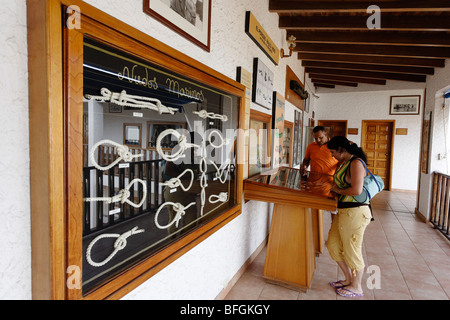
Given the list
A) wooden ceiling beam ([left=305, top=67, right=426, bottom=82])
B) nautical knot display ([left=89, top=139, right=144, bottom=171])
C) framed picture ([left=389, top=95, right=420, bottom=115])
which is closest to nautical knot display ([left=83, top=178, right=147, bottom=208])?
nautical knot display ([left=89, top=139, right=144, bottom=171])

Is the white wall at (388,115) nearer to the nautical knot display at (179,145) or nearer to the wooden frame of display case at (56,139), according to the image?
the nautical knot display at (179,145)

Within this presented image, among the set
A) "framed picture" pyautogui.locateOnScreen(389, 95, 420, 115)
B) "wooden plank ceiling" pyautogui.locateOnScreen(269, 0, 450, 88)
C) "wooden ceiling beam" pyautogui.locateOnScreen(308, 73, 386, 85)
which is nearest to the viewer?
"wooden plank ceiling" pyautogui.locateOnScreen(269, 0, 450, 88)

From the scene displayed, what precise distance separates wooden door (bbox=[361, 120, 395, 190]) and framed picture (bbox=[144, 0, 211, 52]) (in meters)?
7.39

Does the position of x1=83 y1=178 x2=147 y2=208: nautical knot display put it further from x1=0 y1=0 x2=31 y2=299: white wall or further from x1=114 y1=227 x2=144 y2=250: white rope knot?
x1=0 y1=0 x2=31 y2=299: white wall

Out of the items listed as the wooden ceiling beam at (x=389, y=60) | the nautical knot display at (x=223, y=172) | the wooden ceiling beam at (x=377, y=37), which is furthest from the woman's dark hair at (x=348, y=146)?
the wooden ceiling beam at (x=389, y=60)

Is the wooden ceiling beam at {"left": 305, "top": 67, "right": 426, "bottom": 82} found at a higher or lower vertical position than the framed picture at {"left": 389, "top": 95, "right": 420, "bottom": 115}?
higher

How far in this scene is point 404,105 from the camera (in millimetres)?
7484

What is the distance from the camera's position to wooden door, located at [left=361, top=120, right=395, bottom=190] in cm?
780

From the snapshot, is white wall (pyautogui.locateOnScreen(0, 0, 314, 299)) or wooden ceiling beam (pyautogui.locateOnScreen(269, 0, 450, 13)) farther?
wooden ceiling beam (pyautogui.locateOnScreen(269, 0, 450, 13))

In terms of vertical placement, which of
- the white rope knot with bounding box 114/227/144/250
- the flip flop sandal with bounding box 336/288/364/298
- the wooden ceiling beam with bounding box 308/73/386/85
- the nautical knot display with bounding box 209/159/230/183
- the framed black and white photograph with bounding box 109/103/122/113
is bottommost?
the flip flop sandal with bounding box 336/288/364/298

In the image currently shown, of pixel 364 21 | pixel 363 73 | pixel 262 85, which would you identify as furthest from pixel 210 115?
pixel 363 73

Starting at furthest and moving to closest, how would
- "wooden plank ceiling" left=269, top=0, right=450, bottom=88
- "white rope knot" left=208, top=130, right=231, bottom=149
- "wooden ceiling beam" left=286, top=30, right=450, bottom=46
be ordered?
1. "wooden ceiling beam" left=286, top=30, right=450, bottom=46
2. "wooden plank ceiling" left=269, top=0, right=450, bottom=88
3. "white rope knot" left=208, top=130, right=231, bottom=149

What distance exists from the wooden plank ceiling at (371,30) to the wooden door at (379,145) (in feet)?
9.33

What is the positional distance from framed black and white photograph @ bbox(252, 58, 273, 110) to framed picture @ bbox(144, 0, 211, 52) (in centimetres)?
107
